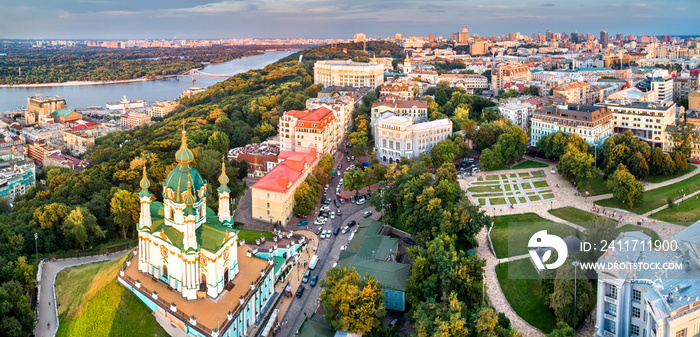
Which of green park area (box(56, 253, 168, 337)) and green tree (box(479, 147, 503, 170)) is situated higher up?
green tree (box(479, 147, 503, 170))

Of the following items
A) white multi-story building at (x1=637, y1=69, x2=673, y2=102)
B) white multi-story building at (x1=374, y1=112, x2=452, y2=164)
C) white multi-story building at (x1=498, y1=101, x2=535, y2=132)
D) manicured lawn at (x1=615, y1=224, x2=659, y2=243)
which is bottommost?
manicured lawn at (x1=615, y1=224, x2=659, y2=243)

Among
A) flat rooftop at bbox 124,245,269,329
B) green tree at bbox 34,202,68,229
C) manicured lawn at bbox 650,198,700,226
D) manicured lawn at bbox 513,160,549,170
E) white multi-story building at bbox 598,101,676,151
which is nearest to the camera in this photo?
flat rooftop at bbox 124,245,269,329

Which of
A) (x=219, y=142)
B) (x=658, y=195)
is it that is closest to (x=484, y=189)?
(x=658, y=195)

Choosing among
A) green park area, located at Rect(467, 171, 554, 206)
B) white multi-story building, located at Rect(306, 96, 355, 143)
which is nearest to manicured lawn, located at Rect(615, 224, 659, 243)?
green park area, located at Rect(467, 171, 554, 206)

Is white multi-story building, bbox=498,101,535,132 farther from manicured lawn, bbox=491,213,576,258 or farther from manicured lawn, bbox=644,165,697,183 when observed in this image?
manicured lawn, bbox=491,213,576,258

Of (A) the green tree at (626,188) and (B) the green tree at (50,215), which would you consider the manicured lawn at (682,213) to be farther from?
(B) the green tree at (50,215)

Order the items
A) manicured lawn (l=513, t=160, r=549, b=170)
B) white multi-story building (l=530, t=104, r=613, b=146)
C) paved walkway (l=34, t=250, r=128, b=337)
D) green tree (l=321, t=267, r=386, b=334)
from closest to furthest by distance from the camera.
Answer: green tree (l=321, t=267, r=386, b=334), paved walkway (l=34, t=250, r=128, b=337), manicured lawn (l=513, t=160, r=549, b=170), white multi-story building (l=530, t=104, r=613, b=146)

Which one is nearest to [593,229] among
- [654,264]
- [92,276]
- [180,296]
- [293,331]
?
[654,264]

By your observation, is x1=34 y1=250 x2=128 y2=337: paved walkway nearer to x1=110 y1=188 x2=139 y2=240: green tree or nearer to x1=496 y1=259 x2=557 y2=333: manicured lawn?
x1=110 y1=188 x2=139 y2=240: green tree

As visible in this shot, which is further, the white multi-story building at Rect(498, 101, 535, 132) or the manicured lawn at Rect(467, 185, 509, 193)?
the white multi-story building at Rect(498, 101, 535, 132)
